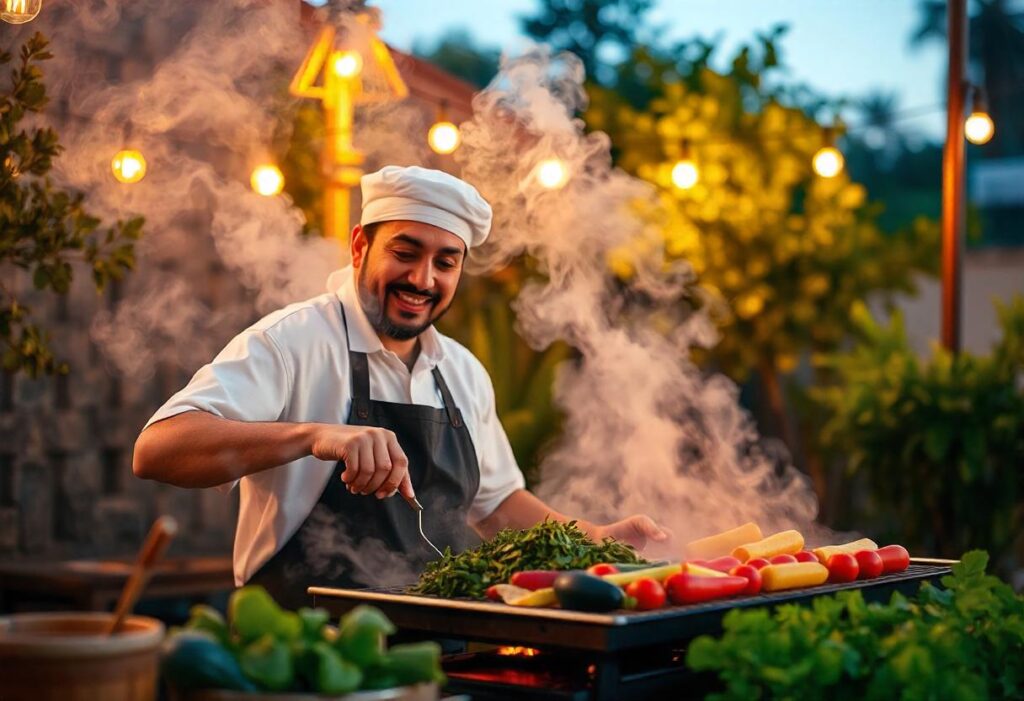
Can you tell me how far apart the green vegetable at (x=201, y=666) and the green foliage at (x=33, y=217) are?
2096 millimetres

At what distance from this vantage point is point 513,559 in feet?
9.11

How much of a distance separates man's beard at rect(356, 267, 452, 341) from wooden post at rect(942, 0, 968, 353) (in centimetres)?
491

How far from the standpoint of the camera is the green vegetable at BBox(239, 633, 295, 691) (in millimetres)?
1796

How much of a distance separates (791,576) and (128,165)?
A: 3.18m

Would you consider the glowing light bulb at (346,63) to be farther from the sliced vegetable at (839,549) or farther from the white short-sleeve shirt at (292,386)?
the sliced vegetable at (839,549)

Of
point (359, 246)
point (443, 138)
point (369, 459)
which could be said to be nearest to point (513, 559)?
point (369, 459)

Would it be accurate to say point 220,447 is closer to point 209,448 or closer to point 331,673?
point 209,448

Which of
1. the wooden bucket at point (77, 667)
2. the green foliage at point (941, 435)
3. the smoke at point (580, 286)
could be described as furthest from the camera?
the green foliage at point (941, 435)

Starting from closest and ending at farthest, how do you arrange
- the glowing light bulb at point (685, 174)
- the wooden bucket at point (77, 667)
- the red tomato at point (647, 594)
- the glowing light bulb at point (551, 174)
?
the wooden bucket at point (77, 667) → the red tomato at point (647, 594) → the glowing light bulb at point (551, 174) → the glowing light bulb at point (685, 174)

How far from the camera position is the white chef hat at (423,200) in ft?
11.4

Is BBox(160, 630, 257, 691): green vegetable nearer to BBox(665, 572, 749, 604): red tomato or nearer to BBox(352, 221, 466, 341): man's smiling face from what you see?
BBox(665, 572, 749, 604): red tomato

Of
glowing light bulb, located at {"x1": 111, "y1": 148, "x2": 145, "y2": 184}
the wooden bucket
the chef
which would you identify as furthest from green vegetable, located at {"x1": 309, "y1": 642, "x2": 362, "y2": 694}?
glowing light bulb, located at {"x1": 111, "y1": 148, "x2": 145, "y2": 184}

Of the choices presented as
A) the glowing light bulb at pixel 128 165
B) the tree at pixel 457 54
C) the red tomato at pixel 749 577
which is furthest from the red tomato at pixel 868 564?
the tree at pixel 457 54

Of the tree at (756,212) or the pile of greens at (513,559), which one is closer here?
the pile of greens at (513,559)
